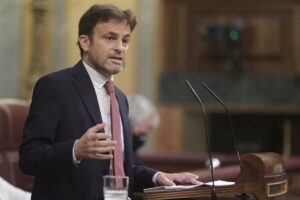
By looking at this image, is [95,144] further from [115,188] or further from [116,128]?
[116,128]

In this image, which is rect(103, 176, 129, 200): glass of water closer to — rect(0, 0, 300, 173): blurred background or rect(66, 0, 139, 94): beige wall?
rect(66, 0, 139, 94): beige wall

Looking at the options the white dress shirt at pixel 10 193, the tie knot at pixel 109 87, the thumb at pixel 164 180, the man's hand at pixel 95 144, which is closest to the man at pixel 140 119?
the white dress shirt at pixel 10 193

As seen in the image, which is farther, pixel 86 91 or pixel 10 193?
pixel 10 193

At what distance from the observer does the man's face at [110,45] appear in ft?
8.61

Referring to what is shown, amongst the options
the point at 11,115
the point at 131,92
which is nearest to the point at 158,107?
the point at 131,92

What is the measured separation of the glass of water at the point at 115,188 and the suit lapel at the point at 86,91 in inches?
11.5

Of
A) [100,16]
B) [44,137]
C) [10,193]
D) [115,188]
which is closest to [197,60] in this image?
[10,193]

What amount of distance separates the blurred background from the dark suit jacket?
5.42m

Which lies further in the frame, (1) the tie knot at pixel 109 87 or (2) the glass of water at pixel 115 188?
(1) the tie knot at pixel 109 87

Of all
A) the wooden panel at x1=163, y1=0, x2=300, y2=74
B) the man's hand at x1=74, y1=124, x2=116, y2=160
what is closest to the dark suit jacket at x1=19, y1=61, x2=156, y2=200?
the man's hand at x1=74, y1=124, x2=116, y2=160

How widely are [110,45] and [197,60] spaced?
586cm

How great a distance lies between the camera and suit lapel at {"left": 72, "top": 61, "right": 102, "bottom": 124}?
2611 millimetres

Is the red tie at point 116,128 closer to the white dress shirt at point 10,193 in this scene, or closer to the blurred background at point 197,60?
the white dress shirt at point 10,193

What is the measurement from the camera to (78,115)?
8.53 ft
